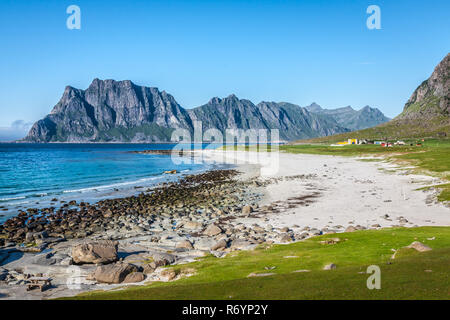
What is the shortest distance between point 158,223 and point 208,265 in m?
16.2

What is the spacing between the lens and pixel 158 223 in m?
32.8

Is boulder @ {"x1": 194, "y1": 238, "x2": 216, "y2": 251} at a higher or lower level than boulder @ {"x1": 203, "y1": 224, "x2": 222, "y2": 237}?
lower

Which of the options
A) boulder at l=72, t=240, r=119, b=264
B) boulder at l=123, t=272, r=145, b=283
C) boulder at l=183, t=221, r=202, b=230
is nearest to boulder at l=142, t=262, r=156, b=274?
boulder at l=123, t=272, r=145, b=283

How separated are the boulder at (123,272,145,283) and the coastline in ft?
1.13

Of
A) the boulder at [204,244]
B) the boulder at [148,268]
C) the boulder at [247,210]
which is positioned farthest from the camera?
the boulder at [247,210]

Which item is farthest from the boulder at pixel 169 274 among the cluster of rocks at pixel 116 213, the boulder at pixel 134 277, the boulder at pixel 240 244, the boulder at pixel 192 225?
the cluster of rocks at pixel 116 213

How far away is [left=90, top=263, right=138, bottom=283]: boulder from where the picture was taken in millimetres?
17092

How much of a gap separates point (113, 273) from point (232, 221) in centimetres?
1676

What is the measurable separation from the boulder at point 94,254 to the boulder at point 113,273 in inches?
109

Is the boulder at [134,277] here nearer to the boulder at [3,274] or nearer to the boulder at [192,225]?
the boulder at [3,274]

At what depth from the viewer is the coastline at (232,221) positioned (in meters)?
20.3

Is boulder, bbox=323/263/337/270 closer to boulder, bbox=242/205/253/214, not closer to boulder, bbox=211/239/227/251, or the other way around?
boulder, bbox=211/239/227/251
